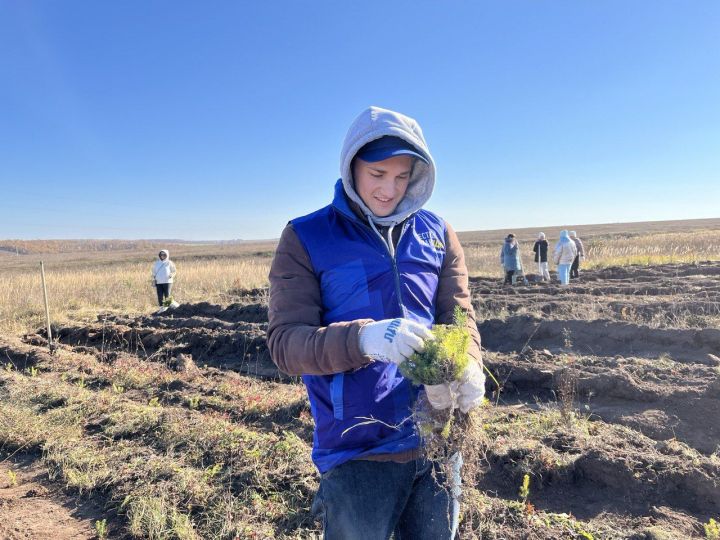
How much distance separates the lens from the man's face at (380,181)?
1.66 m

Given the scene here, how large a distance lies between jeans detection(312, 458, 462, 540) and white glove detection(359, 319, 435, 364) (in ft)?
1.42

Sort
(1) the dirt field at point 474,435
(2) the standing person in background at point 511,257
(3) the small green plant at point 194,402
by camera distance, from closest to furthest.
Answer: (1) the dirt field at point 474,435 → (3) the small green plant at point 194,402 → (2) the standing person in background at point 511,257

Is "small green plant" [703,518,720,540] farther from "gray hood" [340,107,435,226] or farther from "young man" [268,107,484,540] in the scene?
"gray hood" [340,107,435,226]

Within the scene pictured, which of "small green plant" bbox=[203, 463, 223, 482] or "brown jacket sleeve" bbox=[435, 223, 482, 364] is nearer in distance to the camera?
"brown jacket sleeve" bbox=[435, 223, 482, 364]

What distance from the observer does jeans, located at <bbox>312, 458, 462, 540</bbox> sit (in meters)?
1.48

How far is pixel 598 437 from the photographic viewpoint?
13.5ft

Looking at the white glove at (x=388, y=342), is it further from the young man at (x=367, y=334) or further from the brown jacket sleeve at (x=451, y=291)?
the brown jacket sleeve at (x=451, y=291)

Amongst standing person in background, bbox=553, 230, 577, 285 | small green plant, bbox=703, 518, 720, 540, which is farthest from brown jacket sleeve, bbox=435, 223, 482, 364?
standing person in background, bbox=553, 230, 577, 285

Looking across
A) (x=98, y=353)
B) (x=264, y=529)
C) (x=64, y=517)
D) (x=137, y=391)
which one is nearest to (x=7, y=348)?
(x=98, y=353)

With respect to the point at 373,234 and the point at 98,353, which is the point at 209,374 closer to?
the point at 98,353

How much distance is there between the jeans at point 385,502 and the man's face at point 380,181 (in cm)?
91

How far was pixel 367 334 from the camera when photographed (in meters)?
1.39

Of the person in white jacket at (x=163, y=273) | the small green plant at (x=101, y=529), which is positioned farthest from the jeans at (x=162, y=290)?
the small green plant at (x=101, y=529)

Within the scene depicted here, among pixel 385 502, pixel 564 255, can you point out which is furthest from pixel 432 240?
pixel 564 255
